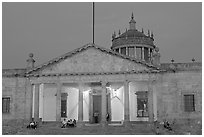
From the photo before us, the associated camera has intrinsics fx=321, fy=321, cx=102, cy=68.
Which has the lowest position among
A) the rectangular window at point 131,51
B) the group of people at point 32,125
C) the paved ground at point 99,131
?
the paved ground at point 99,131

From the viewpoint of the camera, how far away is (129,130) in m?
25.9

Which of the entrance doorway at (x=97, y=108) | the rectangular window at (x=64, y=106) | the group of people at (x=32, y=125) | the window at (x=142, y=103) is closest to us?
the group of people at (x=32, y=125)

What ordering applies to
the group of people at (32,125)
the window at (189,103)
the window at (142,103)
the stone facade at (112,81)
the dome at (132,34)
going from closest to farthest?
1. the group of people at (32,125)
2. the stone facade at (112,81)
3. the window at (189,103)
4. the window at (142,103)
5. the dome at (132,34)

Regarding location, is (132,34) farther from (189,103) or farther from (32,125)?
(32,125)

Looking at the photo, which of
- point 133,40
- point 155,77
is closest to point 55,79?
point 155,77

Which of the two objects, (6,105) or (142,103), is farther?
(6,105)

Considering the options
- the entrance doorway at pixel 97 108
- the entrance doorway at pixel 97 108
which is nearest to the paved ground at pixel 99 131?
the entrance doorway at pixel 97 108

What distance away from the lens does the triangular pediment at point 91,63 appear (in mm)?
29328

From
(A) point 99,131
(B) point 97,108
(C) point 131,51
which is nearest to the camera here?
(A) point 99,131

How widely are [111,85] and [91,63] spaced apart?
12.4 feet

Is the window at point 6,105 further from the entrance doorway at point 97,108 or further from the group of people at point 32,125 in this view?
the entrance doorway at point 97,108

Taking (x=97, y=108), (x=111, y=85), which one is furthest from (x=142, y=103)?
(x=97, y=108)

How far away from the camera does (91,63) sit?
1174 inches

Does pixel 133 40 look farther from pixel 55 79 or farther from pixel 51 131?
pixel 51 131
